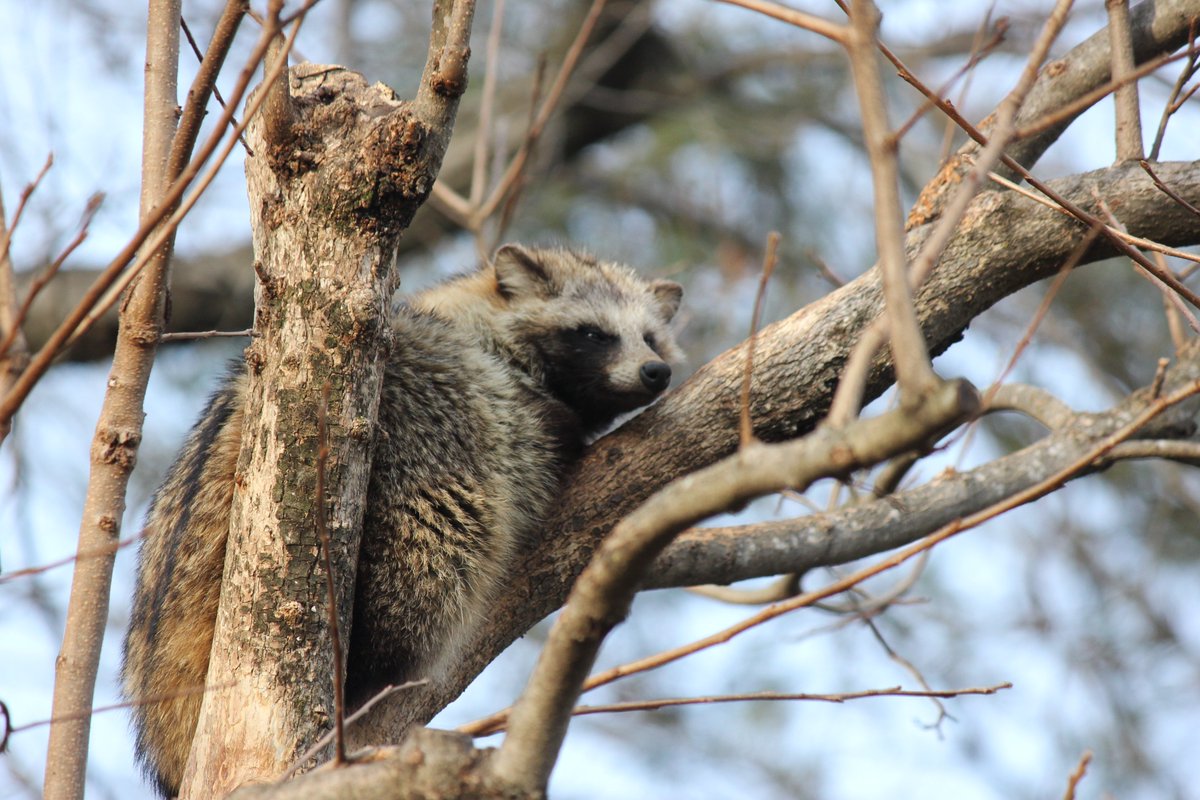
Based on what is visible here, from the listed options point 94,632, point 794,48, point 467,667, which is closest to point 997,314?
point 794,48

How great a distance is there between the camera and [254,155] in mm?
2922

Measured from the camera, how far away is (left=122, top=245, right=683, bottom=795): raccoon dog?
3277 mm

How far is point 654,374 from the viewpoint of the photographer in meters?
4.30

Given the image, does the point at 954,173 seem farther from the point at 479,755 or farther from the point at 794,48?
the point at 794,48

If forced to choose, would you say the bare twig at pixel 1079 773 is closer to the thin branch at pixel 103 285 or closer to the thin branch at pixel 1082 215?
the thin branch at pixel 1082 215

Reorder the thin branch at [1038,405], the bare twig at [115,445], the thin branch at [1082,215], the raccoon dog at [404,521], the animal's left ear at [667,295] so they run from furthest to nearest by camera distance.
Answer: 1. the animal's left ear at [667,295]
2. the thin branch at [1038,405]
3. the raccoon dog at [404,521]
4. the thin branch at [1082,215]
5. the bare twig at [115,445]

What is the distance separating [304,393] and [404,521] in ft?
2.47

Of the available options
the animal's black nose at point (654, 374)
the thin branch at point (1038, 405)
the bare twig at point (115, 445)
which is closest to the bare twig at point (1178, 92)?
the thin branch at point (1038, 405)

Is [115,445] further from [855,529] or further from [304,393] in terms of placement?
[855,529]

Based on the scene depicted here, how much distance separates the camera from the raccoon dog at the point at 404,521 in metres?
3.28

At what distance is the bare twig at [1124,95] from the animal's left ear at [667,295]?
2253 mm

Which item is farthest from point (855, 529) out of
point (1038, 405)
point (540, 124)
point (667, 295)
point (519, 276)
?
point (540, 124)

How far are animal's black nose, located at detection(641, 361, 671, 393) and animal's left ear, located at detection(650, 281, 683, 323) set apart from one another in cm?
102

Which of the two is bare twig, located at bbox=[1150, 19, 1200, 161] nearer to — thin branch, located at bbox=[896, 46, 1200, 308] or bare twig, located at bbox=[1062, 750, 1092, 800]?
thin branch, located at bbox=[896, 46, 1200, 308]
